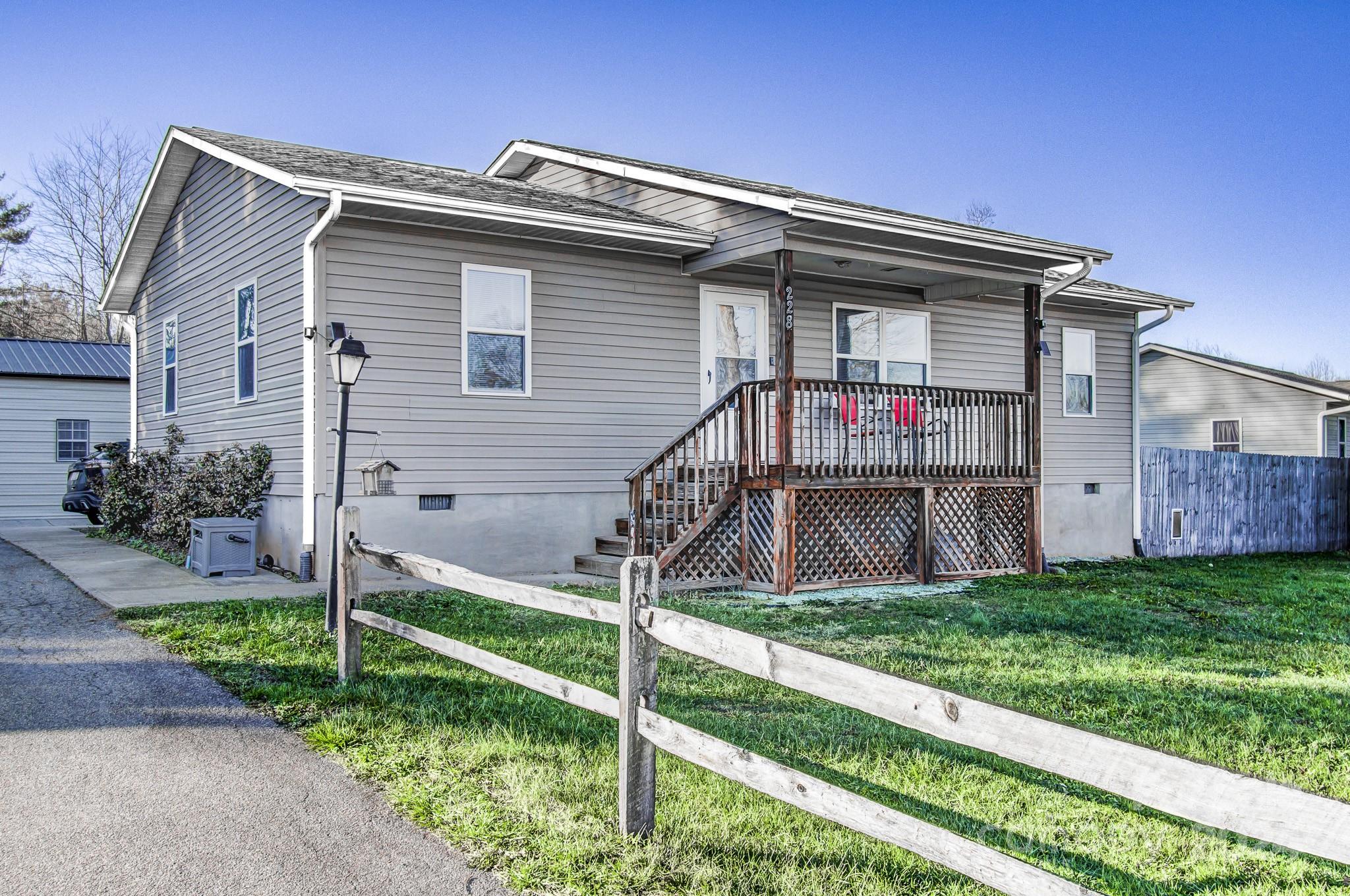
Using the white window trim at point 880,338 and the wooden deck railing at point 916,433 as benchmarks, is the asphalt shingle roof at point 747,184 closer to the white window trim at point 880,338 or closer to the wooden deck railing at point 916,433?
the white window trim at point 880,338

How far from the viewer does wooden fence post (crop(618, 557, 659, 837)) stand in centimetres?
382

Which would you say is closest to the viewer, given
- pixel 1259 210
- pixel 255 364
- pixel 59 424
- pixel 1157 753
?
pixel 1157 753

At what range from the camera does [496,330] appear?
37.3 ft

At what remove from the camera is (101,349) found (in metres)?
22.1

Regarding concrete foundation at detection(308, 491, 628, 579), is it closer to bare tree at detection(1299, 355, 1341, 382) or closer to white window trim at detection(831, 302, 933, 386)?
white window trim at detection(831, 302, 933, 386)

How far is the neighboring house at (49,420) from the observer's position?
19.7 metres

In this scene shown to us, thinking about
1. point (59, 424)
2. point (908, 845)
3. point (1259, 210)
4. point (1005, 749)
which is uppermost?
point (1259, 210)

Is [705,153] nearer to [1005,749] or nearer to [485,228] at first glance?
[485,228]

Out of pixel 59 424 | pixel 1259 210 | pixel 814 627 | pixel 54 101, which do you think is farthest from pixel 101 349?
pixel 1259 210

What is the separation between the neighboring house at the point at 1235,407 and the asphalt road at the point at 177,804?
23504 mm

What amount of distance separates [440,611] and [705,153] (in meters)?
34.0

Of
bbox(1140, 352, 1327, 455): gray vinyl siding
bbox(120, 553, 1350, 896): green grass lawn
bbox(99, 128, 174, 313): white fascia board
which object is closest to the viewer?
bbox(120, 553, 1350, 896): green grass lawn

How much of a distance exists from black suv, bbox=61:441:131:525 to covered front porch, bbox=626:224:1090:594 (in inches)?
411

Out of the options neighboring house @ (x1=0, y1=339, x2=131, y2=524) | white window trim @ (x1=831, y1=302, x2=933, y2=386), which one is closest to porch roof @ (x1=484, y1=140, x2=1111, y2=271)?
white window trim @ (x1=831, y1=302, x2=933, y2=386)
